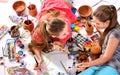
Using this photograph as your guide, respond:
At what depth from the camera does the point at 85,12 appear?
1.98 metres

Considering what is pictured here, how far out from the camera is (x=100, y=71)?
161 cm

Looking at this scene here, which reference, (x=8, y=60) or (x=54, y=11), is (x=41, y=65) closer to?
(x=8, y=60)

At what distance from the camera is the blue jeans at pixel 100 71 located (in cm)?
159

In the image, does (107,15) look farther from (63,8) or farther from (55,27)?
(63,8)

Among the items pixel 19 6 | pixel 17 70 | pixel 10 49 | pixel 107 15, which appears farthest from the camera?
pixel 19 6

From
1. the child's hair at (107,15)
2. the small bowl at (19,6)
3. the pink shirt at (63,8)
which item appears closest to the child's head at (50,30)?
the pink shirt at (63,8)

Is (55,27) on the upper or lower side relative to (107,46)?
upper

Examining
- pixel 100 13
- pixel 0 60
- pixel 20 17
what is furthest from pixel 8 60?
pixel 100 13

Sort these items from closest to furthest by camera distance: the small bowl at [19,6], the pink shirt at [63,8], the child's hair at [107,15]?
1. the child's hair at [107,15]
2. the pink shirt at [63,8]
3. the small bowl at [19,6]

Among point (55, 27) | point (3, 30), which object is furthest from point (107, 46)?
point (3, 30)

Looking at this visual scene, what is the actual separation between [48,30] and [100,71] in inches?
15.1

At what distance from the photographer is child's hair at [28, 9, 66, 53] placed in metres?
1.62

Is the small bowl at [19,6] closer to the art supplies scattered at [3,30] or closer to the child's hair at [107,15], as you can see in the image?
the art supplies scattered at [3,30]

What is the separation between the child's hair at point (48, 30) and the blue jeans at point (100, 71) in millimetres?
279
